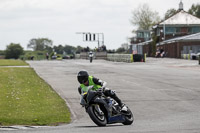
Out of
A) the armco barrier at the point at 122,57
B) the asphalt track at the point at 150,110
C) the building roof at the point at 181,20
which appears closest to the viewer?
the asphalt track at the point at 150,110

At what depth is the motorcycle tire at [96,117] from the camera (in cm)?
1124

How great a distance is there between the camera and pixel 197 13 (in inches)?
5896

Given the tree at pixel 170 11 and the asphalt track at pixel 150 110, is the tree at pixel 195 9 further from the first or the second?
the asphalt track at pixel 150 110

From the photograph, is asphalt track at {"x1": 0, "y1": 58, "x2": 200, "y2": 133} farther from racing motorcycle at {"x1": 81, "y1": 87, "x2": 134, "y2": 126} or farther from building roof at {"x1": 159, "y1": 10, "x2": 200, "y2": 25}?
building roof at {"x1": 159, "y1": 10, "x2": 200, "y2": 25}

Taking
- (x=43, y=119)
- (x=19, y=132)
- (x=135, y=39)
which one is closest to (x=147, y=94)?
(x=43, y=119)

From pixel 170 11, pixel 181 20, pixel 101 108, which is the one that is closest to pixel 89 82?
pixel 101 108

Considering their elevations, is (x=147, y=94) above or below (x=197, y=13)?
below

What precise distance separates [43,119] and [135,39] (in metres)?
133

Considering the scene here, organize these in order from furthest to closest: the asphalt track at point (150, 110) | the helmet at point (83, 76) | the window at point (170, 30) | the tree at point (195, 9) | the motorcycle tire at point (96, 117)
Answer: the tree at point (195, 9)
the window at point (170, 30)
the helmet at point (83, 76)
the motorcycle tire at point (96, 117)
the asphalt track at point (150, 110)

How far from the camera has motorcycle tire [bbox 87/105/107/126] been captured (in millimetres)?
11242

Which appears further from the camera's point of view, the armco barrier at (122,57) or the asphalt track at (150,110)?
the armco barrier at (122,57)

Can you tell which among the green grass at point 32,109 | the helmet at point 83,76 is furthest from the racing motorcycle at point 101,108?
the green grass at point 32,109

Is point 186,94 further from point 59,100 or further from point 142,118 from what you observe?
point 142,118

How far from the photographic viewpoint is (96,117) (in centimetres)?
1130
